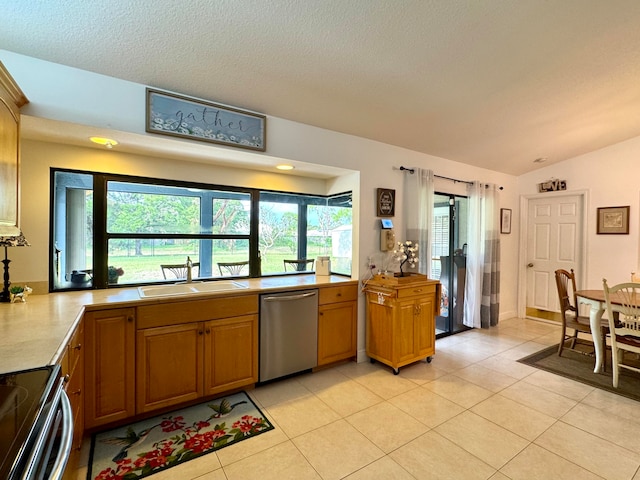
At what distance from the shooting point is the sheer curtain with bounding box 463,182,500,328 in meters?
4.38

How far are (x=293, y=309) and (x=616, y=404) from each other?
283cm

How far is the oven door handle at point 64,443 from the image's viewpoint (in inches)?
32.6

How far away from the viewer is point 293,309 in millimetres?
2797

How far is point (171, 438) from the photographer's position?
203 centimetres

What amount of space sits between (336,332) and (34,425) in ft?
8.30

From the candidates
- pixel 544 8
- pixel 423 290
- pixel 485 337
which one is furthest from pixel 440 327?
pixel 544 8

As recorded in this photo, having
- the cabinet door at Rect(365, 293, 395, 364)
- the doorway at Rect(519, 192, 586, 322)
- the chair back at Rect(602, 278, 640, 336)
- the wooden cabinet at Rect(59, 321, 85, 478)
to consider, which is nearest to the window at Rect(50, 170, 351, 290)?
the cabinet door at Rect(365, 293, 395, 364)

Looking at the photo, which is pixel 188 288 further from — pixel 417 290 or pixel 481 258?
pixel 481 258

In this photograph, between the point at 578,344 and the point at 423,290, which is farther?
the point at 578,344

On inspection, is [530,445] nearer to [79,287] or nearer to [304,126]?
[304,126]

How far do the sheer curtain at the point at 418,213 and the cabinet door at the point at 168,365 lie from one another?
2.47 m

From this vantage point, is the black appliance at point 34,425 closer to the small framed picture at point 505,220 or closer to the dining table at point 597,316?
the dining table at point 597,316

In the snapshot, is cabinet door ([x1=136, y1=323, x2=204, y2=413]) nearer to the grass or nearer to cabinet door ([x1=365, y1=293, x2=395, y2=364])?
the grass

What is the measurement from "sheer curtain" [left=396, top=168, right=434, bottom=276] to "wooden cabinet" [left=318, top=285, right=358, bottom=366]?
988 mm
